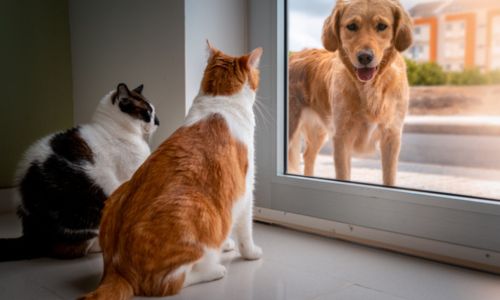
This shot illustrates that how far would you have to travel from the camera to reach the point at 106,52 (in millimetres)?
1896

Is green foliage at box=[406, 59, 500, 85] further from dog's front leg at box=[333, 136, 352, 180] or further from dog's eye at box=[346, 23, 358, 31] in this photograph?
dog's front leg at box=[333, 136, 352, 180]

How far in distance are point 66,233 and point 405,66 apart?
1096 mm

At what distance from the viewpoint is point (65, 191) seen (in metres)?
1.30

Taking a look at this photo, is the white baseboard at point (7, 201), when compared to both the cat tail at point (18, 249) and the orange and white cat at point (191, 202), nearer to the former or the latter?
the cat tail at point (18, 249)

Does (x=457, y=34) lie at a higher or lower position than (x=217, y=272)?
higher

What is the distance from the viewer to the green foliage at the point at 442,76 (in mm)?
1228

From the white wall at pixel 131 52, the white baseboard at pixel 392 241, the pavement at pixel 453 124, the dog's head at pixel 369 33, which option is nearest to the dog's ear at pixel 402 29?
the dog's head at pixel 369 33

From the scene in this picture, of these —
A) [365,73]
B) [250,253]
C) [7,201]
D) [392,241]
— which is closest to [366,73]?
[365,73]

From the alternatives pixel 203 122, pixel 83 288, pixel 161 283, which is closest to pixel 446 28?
pixel 203 122

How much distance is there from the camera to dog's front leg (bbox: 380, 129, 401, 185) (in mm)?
1448

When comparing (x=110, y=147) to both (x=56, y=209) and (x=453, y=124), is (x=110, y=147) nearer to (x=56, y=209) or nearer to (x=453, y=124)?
(x=56, y=209)

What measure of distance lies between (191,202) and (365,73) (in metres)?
0.72

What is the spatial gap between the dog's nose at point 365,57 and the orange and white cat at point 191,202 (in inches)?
13.6

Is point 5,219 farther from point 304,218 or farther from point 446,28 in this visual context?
point 446,28
